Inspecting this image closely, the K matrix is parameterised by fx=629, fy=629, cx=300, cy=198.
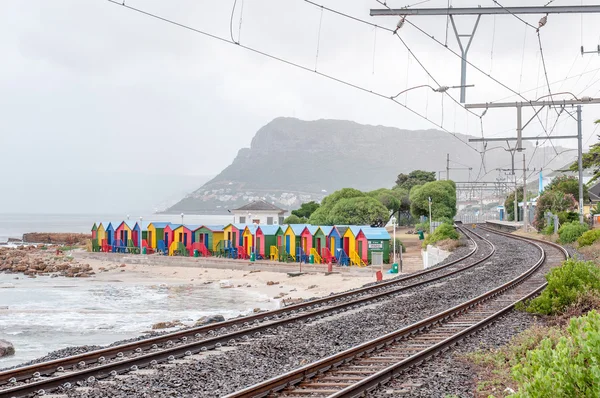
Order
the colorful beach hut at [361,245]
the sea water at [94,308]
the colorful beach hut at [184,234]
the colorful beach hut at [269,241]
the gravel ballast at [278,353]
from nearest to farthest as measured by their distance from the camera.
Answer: the gravel ballast at [278,353], the sea water at [94,308], the colorful beach hut at [361,245], the colorful beach hut at [269,241], the colorful beach hut at [184,234]

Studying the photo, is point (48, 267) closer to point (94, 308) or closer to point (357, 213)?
point (357, 213)

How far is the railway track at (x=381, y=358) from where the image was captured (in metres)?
9.29

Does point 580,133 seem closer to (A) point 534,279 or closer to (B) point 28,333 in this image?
(A) point 534,279

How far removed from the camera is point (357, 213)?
6131cm

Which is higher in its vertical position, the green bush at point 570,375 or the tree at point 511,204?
the tree at point 511,204

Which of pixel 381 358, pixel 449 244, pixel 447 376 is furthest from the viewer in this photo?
pixel 449 244

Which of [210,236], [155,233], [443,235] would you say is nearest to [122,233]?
[155,233]

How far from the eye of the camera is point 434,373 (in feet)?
33.6

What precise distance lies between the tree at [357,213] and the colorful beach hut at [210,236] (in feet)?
37.3

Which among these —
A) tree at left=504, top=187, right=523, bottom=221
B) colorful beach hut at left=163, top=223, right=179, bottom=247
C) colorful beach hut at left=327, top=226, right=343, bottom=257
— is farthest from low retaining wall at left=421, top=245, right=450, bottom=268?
tree at left=504, top=187, right=523, bottom=221

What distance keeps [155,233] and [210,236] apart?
7.46 m

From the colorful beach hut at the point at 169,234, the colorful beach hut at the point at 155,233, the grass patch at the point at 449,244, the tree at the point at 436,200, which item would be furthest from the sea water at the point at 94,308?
the tree at the point at 436,200

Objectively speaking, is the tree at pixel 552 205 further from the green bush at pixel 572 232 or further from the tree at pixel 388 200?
the tree at pixel 388 200

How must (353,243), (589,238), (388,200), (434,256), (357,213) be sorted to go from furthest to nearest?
(388,200), (357,213), (353,243), (434,256), (589,238)
